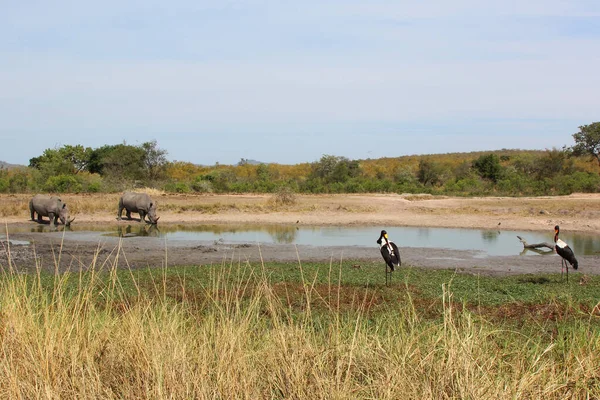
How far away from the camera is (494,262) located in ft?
53.1

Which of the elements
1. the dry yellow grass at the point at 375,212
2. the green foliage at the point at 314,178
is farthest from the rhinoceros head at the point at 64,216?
the green foliage at the point at 314,178

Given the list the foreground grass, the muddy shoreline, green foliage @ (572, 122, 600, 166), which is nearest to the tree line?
green foliage @ (572, 122, 600, 166)

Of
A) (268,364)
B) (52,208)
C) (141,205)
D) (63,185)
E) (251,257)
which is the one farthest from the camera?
Answer: (63,185)

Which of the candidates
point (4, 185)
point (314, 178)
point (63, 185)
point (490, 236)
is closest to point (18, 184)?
point (4, 185)

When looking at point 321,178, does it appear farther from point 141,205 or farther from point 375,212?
point 141,205

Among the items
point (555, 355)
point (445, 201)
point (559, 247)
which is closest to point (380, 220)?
point (445, 201)

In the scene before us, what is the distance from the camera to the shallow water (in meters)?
20.0

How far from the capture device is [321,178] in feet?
176

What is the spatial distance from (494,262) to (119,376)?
13.1m

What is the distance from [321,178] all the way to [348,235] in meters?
30.6

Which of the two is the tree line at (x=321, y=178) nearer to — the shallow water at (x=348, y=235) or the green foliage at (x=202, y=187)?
the green foliage at (x=202, y=187)

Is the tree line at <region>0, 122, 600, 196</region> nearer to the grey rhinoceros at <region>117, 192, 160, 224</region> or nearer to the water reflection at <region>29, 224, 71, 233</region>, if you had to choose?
the grey rhinoceros at <region>117, 192, 160, 224</region>

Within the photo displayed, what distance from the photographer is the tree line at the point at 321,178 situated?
134ft

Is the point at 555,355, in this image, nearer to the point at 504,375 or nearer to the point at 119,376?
the point at 504,375
